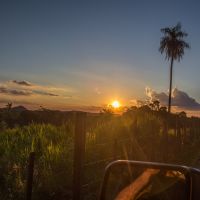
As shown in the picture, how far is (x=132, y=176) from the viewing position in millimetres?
3434

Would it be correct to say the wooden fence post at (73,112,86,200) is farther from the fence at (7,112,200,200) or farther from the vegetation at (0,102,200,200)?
the vegetation at (0,102,200,200)

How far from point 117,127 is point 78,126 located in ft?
32.9

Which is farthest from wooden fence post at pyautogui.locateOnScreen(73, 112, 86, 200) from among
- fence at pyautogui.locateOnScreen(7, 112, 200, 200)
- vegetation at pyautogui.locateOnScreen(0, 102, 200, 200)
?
vegetation at pyautogui.locateOnScreen(0, 102, 200, 200)

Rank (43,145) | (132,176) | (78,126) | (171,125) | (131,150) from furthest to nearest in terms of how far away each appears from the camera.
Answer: (171,125)
(131,150)
(43,145)
(78,126)
(132,176)

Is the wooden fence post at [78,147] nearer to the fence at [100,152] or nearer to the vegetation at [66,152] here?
the fence at [100,152]

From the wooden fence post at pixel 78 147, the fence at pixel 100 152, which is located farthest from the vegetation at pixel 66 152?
the wooden fence post at pixel 78 147

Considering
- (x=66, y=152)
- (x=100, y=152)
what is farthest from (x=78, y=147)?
(x=100, y=152)

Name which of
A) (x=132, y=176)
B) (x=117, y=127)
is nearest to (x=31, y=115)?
(x=117, y=127)

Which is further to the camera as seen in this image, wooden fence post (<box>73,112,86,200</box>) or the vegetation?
the vegetation

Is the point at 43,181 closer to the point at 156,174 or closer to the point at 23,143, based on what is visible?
the point at 23,143

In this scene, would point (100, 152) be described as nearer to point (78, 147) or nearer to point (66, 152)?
point (66, 152)

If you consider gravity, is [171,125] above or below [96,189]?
above

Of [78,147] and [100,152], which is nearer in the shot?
[78,147]

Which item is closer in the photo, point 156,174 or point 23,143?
point 156,174
